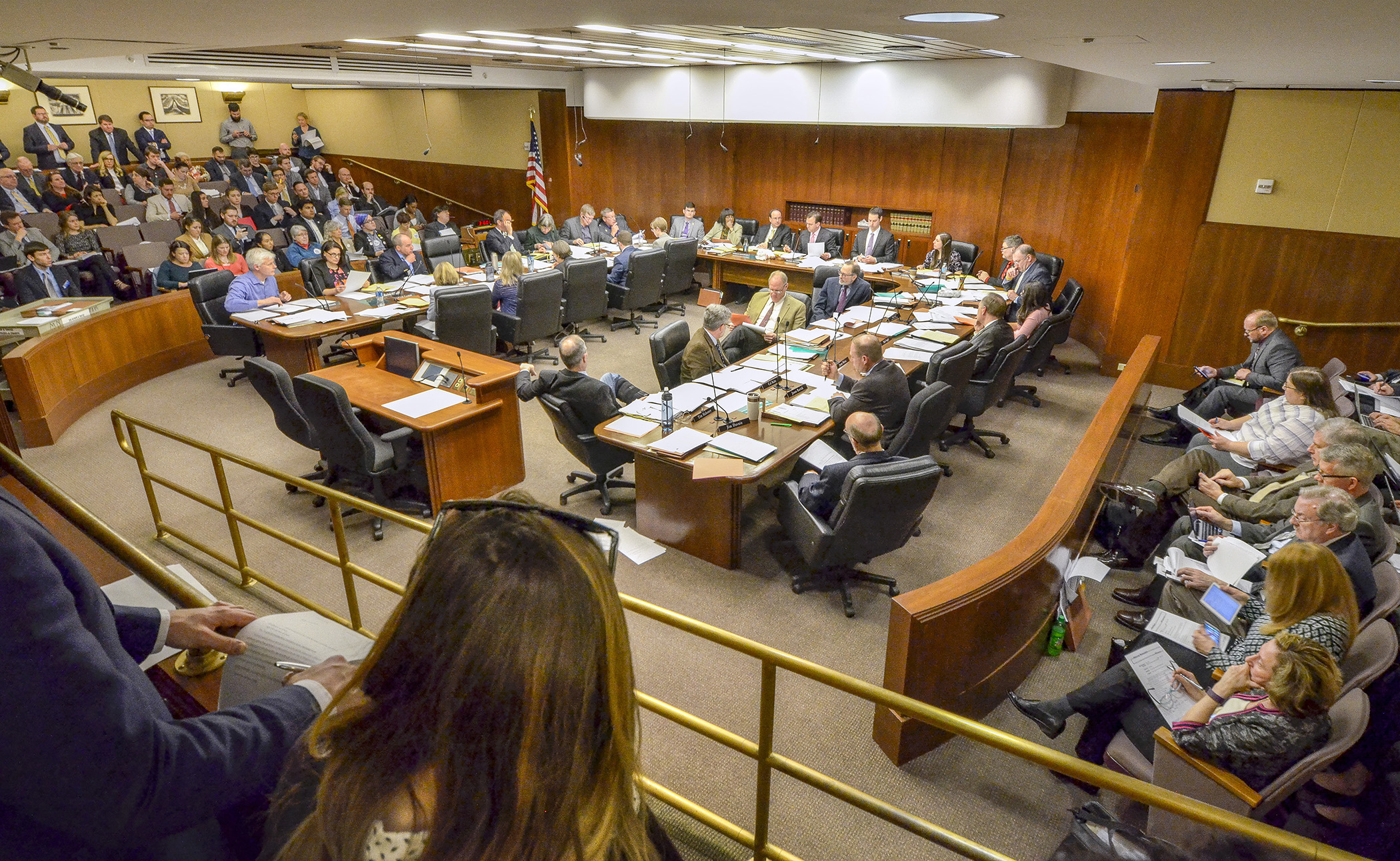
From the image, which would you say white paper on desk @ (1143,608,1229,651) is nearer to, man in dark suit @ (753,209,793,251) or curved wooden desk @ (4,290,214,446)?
curved wooden desk @ (4,290,214,446)

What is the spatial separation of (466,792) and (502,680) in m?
0.14

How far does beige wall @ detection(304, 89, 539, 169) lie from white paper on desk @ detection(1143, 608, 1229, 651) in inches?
496

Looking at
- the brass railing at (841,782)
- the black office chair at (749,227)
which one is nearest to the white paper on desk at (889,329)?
the black office chair at (749,227)

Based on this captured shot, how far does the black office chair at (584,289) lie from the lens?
823 cm

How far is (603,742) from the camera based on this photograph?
0.92 metres

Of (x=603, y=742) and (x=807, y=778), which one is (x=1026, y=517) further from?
(x=603, y=742)

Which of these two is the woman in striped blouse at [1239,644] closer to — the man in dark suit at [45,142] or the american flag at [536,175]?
the american flag at [536,175]

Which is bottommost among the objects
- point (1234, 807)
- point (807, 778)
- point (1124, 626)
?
point (1124, 626)

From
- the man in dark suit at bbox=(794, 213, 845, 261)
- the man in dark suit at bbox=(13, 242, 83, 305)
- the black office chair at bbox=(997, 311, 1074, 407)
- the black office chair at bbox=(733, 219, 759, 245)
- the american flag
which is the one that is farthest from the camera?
the american flag

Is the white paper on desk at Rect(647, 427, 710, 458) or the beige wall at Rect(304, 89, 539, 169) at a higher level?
the beige wall at Rect(304, 89, 539, 169)

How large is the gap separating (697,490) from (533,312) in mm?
4021

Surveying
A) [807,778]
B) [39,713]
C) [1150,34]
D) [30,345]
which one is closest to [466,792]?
[39,713]

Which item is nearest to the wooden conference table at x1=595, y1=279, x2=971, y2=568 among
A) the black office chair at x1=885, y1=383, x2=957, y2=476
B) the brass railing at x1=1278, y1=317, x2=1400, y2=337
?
the black office chair at x1=885, y1=383, x2=957, y2=476

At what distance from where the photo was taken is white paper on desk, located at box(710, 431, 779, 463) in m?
4.25
